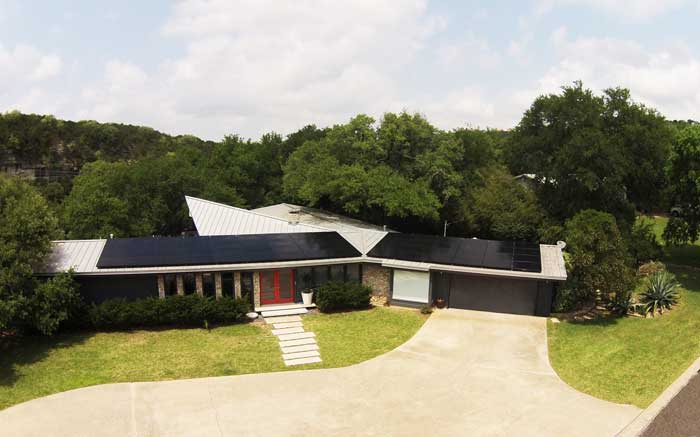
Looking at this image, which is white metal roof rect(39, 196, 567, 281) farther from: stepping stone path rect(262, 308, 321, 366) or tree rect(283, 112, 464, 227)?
tree rect(283, 112, 464, 227)

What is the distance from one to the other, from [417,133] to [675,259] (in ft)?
71.1

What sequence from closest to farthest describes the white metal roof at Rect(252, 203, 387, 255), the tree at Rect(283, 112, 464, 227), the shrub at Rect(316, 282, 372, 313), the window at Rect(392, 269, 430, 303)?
the shrub at Rect(316, 282, 372, 313), the window at Rect(392, 269, 430, 303), the white metal roof at Rect(252, 203, 387, 255), the tree at Rect(283, 112, 464, 227)

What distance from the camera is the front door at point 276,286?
24.6 meters

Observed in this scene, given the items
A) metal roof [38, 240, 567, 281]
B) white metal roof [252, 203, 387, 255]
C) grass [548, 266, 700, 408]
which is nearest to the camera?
grass [548, 266, 700, 408]

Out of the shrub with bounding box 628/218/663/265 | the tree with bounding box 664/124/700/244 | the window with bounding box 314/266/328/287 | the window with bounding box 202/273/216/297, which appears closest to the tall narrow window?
the window with bounding box 202/273/216/297

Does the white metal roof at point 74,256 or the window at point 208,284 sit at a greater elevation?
the white metal roof at point 74,256

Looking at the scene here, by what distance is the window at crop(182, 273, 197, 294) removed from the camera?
22953 mm

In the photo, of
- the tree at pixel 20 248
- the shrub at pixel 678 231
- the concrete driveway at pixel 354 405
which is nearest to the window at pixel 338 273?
the concrete driveway at pixel 354 405

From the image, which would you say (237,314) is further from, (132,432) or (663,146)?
(663,146)

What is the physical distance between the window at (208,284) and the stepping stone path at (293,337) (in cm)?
272

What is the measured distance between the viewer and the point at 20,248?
63.2 feet

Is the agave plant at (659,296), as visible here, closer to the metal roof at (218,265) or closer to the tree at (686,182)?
the metal roof at (218,265)

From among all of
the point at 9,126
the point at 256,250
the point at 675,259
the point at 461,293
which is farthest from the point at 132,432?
the point at 9,126

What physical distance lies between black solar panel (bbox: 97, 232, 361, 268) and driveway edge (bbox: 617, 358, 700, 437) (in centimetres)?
1472
